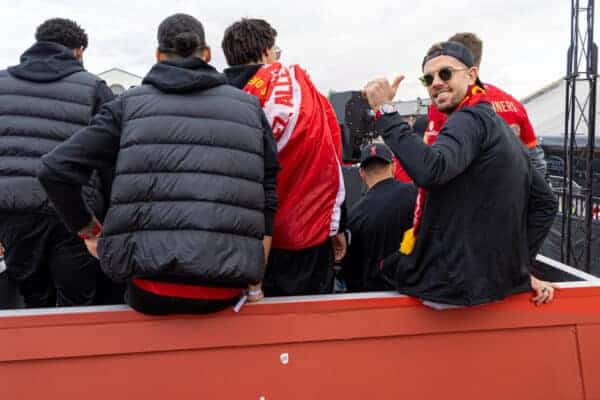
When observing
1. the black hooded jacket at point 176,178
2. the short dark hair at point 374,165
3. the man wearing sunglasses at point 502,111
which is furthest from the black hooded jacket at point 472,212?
the man wearing sunglasses at point 502,111

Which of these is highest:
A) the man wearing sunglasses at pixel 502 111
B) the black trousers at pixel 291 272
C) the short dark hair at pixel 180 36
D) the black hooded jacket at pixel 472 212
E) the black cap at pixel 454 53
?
the short dark hair at pixel 180 36

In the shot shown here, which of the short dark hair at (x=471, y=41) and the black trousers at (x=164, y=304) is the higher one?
the short dark hair at (x=471, y=41)

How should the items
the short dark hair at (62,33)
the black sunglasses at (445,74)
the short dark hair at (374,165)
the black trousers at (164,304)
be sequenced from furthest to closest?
1. the short dark hair at (374,165)
2. the short dark hair at (62,33)
3. the black sunglasses at (445,74)
4. the black trousers at (164,304)

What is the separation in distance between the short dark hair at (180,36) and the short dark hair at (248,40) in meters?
0.33

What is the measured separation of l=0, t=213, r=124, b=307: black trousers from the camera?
2.00 metres

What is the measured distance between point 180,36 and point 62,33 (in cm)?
81

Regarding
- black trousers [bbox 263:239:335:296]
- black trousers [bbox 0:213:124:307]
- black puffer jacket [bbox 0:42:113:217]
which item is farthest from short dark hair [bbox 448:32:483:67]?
black trousers [bbox 0:213:124:307]

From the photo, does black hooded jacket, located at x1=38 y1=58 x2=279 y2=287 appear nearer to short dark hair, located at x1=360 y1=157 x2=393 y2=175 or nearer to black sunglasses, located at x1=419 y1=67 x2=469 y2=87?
black sunglasses, located at x1=419 y1=67 x2=469 y2=87

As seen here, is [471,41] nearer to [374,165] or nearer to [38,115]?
[374,165]

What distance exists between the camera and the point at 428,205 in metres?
1.85

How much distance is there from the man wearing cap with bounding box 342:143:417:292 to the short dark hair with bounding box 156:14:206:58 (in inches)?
48.3

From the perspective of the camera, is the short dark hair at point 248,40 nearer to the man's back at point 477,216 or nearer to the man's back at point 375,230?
the man's back at point 477,216

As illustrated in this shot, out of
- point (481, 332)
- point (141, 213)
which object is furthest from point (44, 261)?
point (481, 332)

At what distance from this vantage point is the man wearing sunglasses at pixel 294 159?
1971 mm
